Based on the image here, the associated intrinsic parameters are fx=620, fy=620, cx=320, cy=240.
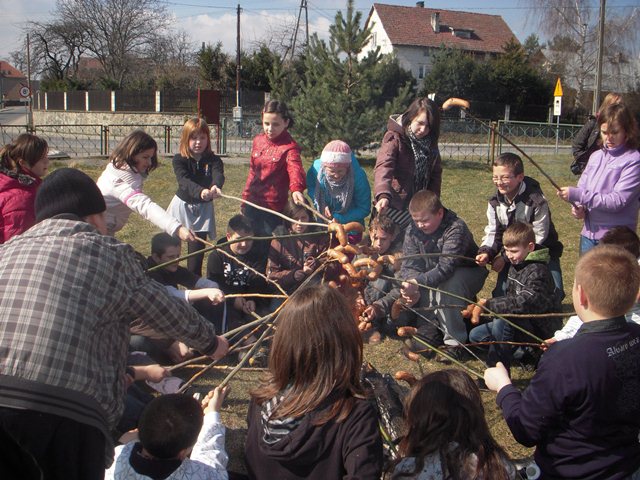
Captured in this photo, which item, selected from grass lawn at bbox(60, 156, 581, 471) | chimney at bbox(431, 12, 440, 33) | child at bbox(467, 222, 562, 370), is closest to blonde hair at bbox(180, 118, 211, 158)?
grass lawn at bbox(60, 156, 581, 471)

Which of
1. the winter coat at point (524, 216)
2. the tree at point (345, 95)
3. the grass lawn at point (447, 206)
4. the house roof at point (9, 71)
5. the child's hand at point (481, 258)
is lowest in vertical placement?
the grass lawn at point (447, 206)

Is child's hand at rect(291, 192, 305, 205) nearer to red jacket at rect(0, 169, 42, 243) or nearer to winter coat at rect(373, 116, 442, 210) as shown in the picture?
winter coat at rect(373, 116, 442, 210)

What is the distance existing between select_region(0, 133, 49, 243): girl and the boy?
2233 millimetres

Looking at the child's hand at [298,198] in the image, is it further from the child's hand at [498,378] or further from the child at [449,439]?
the child at [449,439]

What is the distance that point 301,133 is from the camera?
14992 millimetres

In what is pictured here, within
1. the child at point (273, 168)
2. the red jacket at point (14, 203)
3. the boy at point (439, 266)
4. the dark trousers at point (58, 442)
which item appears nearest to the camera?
the dark trousers at point (58, 442)

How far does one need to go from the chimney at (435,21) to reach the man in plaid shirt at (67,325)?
46.7 metres

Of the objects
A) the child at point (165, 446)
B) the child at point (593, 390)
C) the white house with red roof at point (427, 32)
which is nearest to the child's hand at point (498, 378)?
the child at point (593, 390)

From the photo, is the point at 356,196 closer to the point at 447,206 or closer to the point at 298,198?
the point at 298,198

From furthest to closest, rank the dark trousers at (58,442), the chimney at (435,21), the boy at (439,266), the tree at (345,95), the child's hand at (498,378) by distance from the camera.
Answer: the chimney at (435,21)
the tree at (345,95)
the boy at (439,266)
the child's hand at (498,378)
the dark trousers at (58,442)

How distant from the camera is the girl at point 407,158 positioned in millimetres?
4438

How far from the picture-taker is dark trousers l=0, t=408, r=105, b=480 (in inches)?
69.3

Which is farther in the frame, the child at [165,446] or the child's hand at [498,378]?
the child's hand at [498,378]

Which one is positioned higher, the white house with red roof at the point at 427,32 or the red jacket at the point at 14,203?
the white house with red roof at the point at 427,32
